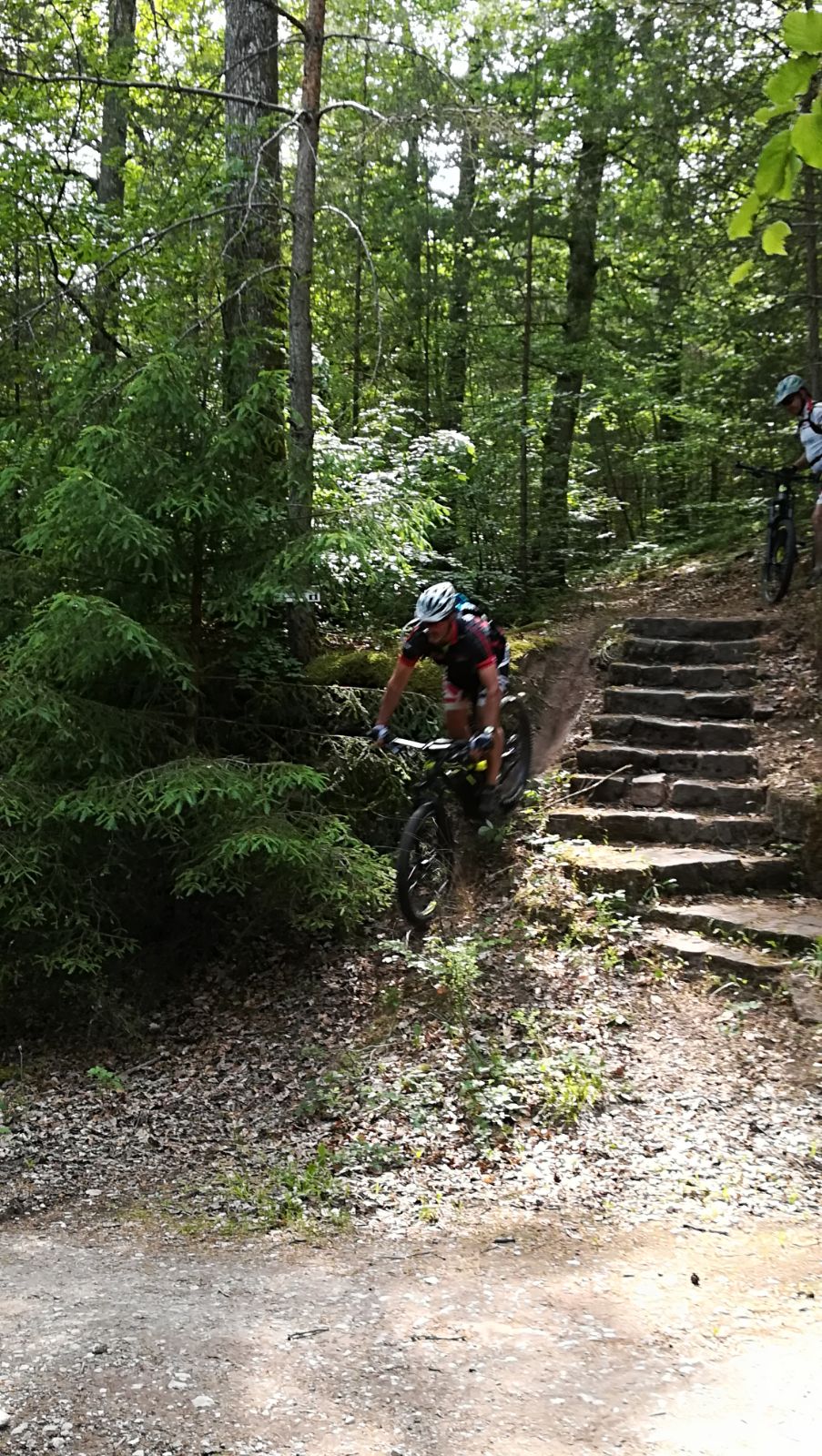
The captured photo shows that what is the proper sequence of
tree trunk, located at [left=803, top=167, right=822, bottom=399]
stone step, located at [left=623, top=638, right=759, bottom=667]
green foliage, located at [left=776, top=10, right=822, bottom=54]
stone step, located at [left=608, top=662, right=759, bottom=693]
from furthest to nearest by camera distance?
tree trunk, located at [left=803, top=167, right=822, bottom=399] → stone step, located at [left=623, top=638, right=759, bottom=667] → stone step, located at [left=608, top=662, right=759, bottom=693] → green foliage, located at [left=776, top=10, right=822, bottom=54]

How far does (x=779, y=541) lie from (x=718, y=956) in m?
5.33

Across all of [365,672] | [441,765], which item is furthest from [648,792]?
[365,672]

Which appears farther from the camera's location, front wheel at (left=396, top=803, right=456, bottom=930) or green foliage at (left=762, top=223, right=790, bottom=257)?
front wheel at (left=396, top=803, right=456, bottom=930)

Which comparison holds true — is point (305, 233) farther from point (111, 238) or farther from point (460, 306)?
point (460, 306)

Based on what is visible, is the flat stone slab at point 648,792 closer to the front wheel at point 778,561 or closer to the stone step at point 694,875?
the stone step at point 694,875

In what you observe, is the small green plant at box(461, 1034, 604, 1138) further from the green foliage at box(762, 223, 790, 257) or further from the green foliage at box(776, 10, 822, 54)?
the green foliage at box(776, 10, 822, 54)

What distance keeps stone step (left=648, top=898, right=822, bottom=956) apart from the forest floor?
375 millimetres

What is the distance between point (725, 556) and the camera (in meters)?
11.9

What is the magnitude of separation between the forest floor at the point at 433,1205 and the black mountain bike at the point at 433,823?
0.29m

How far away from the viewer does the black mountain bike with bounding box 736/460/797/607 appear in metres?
9.43

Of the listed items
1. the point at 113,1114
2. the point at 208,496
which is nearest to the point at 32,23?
the point at 208,496

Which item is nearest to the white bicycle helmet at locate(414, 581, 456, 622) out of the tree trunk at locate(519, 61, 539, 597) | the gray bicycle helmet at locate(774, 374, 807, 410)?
the gray bicycle helmet at locate(774, 374, 807, 410)

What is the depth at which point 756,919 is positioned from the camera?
6.11 metres

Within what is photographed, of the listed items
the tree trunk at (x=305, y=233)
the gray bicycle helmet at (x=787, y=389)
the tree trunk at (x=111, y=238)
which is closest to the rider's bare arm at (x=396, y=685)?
the tree trunk at (x=305, y=233)
